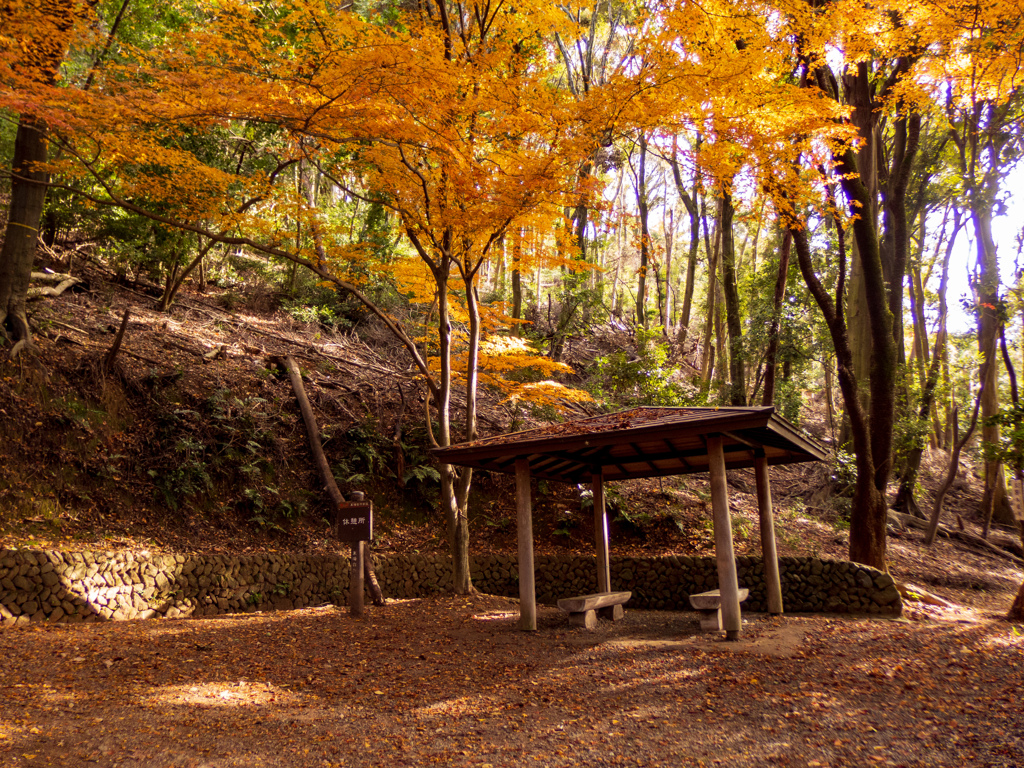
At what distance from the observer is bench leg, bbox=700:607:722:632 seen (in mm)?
6957

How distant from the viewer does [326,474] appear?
36.2 ft

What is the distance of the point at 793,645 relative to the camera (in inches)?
248

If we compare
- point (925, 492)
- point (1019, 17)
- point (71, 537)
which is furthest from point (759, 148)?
point (925, 492)

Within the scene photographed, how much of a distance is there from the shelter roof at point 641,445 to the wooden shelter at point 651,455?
11 millimetres

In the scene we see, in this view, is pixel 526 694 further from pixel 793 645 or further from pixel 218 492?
pixel 218 492

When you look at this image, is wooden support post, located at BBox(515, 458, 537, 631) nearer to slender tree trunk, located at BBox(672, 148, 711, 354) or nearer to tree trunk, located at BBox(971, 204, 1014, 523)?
slender tree trunk, located at BBox(672, 148, 711, 354)

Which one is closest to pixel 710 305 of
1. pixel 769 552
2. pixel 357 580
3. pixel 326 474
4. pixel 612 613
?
pixel 769 552

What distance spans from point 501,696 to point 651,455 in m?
4.63

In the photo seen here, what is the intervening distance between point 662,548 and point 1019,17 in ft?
31.9

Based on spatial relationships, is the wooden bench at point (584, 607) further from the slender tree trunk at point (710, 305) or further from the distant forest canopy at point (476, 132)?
the slender tree trunk at point (710, 305)

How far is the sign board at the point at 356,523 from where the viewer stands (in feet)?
25.5

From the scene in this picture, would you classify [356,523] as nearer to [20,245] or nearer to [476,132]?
[476,132]

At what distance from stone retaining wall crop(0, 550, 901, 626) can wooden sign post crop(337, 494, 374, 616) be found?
193cm

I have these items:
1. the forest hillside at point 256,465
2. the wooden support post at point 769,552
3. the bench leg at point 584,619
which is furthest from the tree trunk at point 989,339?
the bench leg at point 584,619
